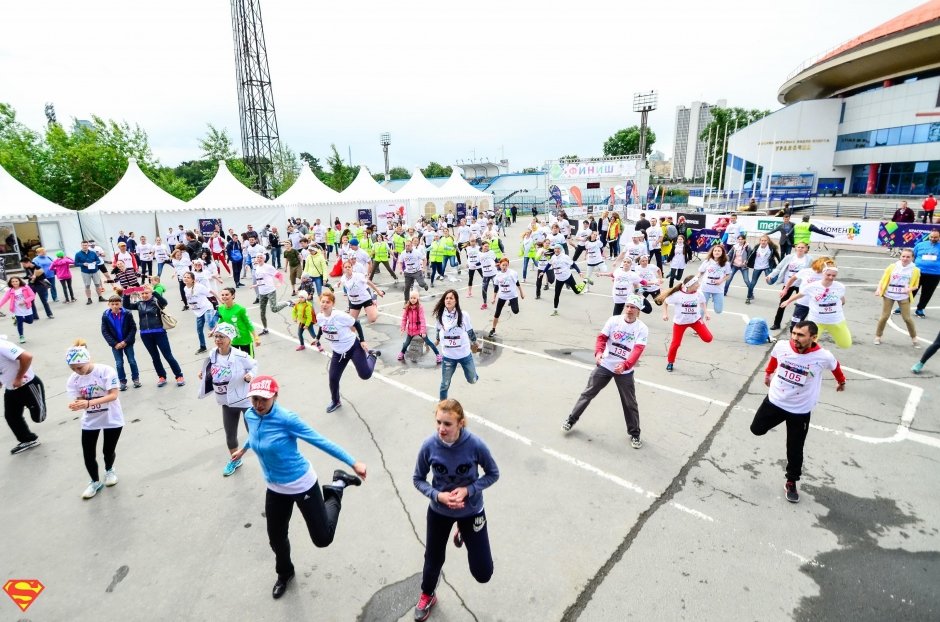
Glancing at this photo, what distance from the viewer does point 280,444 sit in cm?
338

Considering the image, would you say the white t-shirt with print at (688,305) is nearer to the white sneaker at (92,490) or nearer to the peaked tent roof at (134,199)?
the white sneaker at (92,490)

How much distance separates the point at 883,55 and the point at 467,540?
5226 cm

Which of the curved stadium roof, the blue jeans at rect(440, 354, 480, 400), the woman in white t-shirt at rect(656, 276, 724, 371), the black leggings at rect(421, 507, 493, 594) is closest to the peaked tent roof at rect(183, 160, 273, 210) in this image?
the blue jeans at rect(440, 354, 480, 400)

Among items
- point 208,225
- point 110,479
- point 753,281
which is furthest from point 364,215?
point 110,479

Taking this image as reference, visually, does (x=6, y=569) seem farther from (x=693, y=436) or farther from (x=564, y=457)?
(x=693, y=436)

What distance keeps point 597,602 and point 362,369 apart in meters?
4.41

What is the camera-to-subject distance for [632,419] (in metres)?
5.49

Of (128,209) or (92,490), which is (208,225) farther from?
(92,490)

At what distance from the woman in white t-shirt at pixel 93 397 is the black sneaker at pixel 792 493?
22.5ft

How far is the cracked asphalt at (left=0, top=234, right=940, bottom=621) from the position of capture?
356 cm

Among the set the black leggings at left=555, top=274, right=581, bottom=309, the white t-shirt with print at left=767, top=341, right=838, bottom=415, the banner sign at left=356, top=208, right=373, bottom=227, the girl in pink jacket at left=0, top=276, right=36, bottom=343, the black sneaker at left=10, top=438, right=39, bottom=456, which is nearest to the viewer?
→ the white t-shirt with print at left=767, top=341, right=838, bottom=415

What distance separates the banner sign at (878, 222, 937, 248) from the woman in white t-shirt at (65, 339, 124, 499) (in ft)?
82.7

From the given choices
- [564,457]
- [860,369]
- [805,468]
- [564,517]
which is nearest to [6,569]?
[564,517]

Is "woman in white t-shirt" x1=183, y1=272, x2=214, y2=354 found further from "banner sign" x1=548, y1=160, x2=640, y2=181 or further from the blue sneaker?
"banner sign" x1=548, y1=160, x2=640, y2=181
